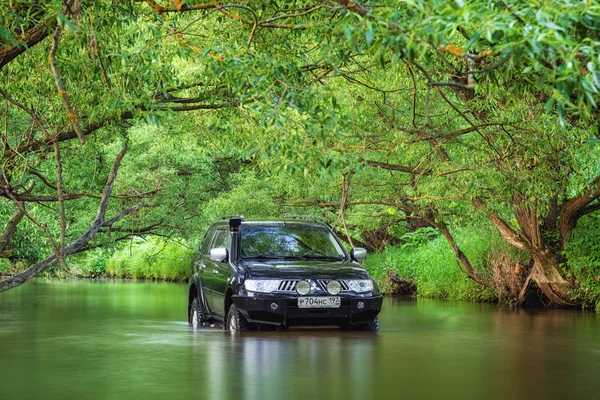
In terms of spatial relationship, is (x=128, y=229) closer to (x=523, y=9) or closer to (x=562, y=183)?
Answer: (x=562, y=183)

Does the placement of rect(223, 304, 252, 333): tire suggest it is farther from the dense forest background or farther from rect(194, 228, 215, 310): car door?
the dense forest background

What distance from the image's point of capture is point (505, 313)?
26.5 meters

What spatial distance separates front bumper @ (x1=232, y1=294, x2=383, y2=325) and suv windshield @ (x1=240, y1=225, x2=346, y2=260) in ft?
4.01

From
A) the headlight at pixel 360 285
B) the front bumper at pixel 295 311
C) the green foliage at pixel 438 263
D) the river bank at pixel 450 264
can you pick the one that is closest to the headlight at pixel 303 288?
the front bumper at pixel 295 311

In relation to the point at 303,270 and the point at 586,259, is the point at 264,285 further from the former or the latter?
the point at 586,259

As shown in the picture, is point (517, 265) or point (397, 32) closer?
point (397, 32)

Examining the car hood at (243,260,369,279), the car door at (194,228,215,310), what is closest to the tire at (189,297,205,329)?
the car door at (194,228,215,310)

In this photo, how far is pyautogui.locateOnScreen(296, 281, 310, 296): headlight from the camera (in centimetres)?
1664

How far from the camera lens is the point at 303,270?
16.9 m

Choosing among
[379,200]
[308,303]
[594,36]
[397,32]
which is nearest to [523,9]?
[397,32]

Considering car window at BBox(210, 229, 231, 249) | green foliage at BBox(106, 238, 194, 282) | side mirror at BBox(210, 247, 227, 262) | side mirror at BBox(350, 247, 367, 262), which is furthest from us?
green foliage at BBox(106, 238, 194, 282)

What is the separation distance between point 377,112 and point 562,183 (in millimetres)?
5879

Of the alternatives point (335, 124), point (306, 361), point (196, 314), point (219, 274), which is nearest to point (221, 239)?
point (219, 274)

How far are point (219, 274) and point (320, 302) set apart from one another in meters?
2.07
